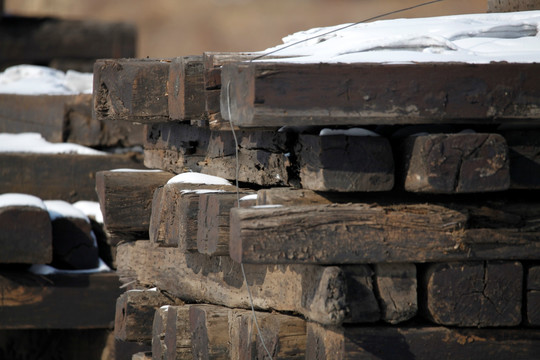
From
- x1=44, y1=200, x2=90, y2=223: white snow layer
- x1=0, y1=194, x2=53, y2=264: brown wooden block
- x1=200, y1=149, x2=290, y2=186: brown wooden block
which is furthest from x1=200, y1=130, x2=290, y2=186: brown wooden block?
x1=44, y1=200, x2=90, y2=223: white snow layer

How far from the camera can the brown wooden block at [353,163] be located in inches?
128

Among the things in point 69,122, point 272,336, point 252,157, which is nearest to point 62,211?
point 69,122

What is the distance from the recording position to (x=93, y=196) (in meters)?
6.61

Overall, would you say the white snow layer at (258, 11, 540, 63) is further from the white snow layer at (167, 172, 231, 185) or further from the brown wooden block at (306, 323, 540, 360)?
the brown wooden block at (306, 323, 540, 360)

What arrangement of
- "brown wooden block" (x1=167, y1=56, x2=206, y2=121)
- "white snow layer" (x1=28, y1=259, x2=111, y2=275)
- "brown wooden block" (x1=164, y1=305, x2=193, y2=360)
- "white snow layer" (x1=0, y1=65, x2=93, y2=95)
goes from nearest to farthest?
1. "brown wooden block" (x1=167, y1=56, x2=206, y2=121)
2. "brown wooden block" (x1=164, y1=305, x2=193, y2=360)
3. "white snow layer" (x1=28, y1=259, x2=111, y2=275)
4. "white snow layer" (x1=0, y1=65, x2=93, y2=95)

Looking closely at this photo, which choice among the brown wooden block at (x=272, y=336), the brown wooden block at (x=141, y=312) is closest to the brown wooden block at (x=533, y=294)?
the brown wooden block at (x=272, y=336)

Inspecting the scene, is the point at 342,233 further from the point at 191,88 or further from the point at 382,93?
the point at 191,88

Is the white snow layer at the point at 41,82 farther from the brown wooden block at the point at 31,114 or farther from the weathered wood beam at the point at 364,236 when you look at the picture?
the weathered wood beam at the point at 364,236

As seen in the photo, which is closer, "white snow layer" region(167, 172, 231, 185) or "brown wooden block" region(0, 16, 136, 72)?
"white snow layer" region(167, 172, 231, 185)

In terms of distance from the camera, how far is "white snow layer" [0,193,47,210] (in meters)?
5.84

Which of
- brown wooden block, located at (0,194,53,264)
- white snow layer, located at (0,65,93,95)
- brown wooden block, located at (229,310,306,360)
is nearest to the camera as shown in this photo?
brown wooden block, located at (229,310,306,360)

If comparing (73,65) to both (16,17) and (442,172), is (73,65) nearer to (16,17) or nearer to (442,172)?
(16,17)

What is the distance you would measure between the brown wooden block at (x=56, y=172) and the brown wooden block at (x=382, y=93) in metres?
3.46

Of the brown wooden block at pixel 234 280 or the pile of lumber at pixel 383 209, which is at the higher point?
the pile of lumber at pixel 383 209
